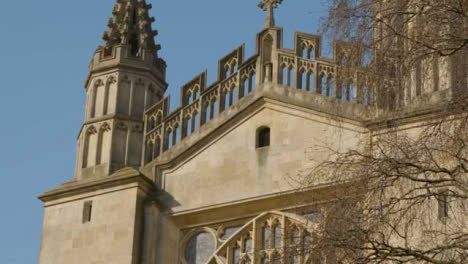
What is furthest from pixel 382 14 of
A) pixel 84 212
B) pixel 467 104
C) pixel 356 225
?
pixel 84 212

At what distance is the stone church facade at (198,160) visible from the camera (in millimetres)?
16234

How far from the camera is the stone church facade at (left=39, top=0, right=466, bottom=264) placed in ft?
53.3

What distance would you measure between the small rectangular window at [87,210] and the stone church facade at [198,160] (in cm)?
2

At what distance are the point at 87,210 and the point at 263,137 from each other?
9.82 ft

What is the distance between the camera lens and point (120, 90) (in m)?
18.1

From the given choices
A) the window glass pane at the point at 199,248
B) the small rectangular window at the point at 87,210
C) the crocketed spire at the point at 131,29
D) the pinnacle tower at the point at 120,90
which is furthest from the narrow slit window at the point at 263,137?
the crocketed spire at the point at 131,29

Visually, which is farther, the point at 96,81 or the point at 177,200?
the point at 96,81

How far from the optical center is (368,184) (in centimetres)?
1008

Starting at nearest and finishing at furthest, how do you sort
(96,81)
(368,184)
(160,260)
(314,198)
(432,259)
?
1. (432,259)
2. (368,184)
3. (314,198)
4. (160,260)
5. (96,81)

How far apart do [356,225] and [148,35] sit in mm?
9661

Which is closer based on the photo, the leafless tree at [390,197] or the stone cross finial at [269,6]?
the leafless tree at [390,197]

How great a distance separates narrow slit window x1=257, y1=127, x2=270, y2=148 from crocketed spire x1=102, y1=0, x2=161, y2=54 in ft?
9.55

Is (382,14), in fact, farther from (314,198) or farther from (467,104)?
(314,198)

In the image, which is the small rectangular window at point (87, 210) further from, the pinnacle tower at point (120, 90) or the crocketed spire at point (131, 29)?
the crocketed spire at point (131, 29)
